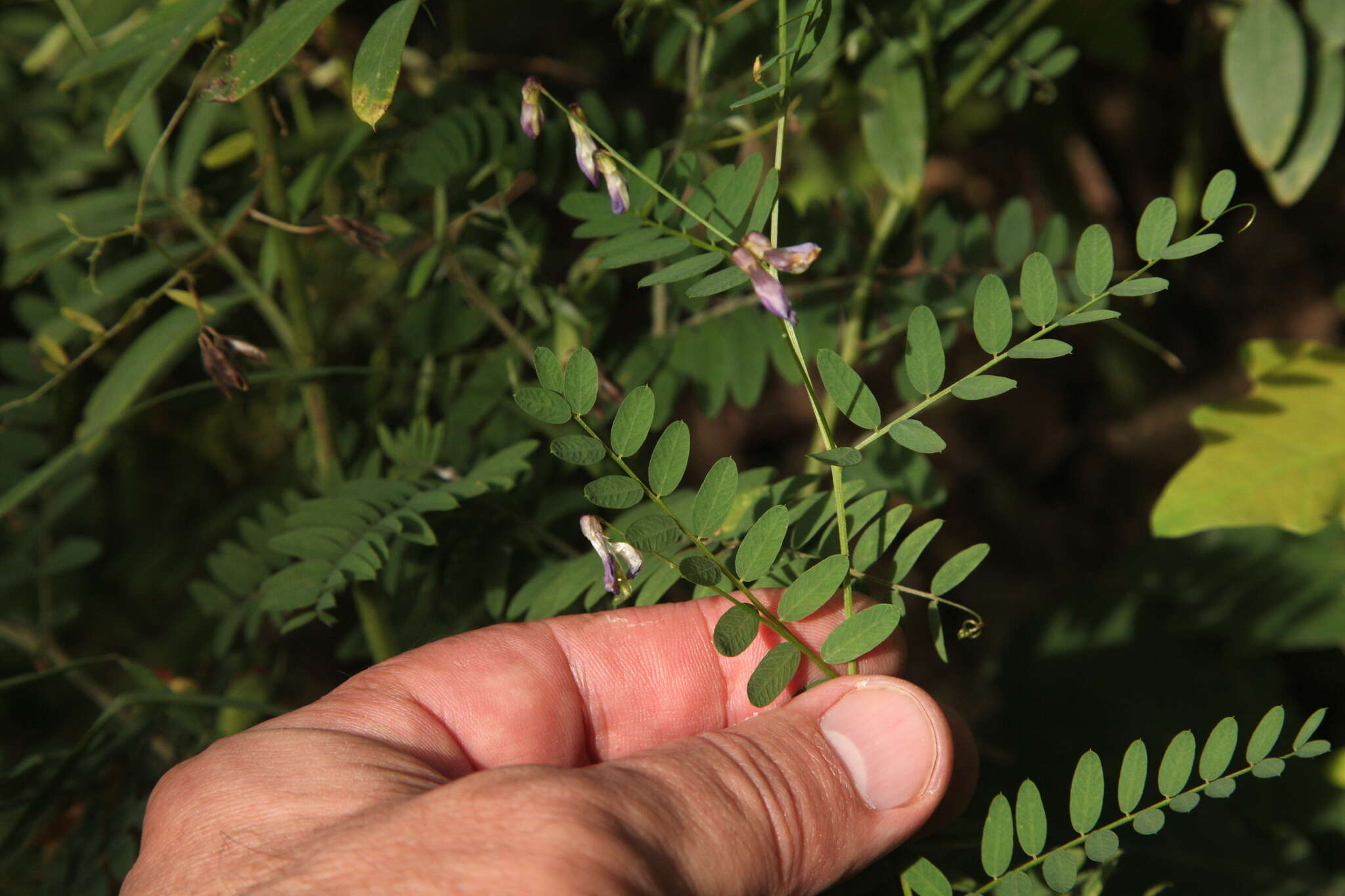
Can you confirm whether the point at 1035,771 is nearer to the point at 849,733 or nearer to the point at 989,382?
the point at 849,733

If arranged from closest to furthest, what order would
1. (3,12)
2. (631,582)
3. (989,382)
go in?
(989,382), (631,582), (3,12)

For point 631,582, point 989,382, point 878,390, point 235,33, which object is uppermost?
point 235,33

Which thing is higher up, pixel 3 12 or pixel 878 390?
pixel 3 12

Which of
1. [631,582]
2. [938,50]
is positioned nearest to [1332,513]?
[938,50]

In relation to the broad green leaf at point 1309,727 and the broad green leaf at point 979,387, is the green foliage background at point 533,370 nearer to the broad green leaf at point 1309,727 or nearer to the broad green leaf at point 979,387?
the broad green leaf at point 979,387

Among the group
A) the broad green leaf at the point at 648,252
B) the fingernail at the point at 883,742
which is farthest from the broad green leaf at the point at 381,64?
the fingernail at the point at 883,742

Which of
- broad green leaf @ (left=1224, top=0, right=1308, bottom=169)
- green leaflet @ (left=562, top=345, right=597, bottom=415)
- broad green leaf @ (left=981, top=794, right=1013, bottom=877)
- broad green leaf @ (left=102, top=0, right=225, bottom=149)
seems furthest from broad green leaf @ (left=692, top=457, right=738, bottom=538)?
broad green leaf @ (left=1224, top=0, right=1308, bottom=169)

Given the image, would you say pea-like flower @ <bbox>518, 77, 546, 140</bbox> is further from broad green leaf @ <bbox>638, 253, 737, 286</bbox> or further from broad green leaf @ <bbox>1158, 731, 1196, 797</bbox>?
broad green leaf @ <bbox>1158, 731, 1196, 797</bbox>
